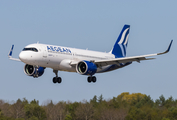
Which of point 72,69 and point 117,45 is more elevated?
point 117,45

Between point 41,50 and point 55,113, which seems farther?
point 55,113

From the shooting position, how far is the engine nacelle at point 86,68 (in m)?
57.7

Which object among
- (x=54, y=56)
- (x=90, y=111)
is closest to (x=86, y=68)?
(x=54, y=56)

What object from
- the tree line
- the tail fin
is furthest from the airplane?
the tree line

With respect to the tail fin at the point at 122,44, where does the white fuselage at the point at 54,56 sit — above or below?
below

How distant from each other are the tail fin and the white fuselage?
9.97m

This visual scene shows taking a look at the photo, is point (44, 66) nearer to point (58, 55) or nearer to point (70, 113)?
point (58, 55)

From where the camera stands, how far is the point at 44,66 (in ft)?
185

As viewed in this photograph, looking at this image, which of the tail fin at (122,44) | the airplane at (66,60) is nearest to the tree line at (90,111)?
the tail fin at (122,44)

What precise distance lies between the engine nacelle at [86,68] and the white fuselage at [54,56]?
90 centimetres

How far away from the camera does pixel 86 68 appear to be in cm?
5759

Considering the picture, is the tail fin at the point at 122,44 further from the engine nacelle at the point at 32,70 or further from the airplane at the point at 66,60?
the engine nacelle at the point at 32,70

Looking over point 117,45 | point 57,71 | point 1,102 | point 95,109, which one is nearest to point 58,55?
point 57,71

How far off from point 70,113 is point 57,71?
198 feet
